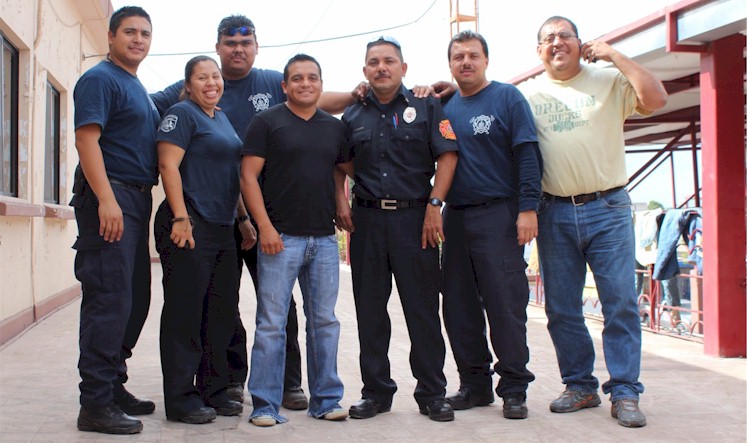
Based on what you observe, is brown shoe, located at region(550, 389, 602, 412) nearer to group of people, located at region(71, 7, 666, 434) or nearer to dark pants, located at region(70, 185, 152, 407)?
group of people, located at region(71, 7, 666, 434)

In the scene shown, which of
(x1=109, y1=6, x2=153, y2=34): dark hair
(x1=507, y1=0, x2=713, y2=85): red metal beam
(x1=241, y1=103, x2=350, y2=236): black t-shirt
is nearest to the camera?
(x1=109, y1=6, x2=153, y2=34): dark hair

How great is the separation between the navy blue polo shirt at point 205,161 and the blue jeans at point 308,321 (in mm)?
361

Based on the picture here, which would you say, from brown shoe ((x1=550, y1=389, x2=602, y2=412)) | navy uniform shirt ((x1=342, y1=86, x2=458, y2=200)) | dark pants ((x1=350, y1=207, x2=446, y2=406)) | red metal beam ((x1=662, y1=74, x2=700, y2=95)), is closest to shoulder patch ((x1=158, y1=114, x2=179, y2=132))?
navy uniform shirt ((x1=342, y1=86, x2=458, y2=200))

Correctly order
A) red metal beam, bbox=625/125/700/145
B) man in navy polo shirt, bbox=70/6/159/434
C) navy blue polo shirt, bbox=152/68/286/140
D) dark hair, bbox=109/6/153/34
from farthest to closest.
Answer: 1. red metal beam, bbox=625/125/700/145
2. navy blue polo shirt, bbox=152/68/286/140
3. dark hair, bbox=109/6/153/34
4. man in navy polo shirt, bbox=70/6/159/434

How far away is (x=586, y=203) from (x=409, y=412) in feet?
5.22

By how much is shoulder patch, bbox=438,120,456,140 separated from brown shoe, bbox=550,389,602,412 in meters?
1.65

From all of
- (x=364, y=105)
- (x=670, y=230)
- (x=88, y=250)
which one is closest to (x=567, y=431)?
(x=364, y=105)

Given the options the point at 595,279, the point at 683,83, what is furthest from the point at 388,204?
the point at 683,83

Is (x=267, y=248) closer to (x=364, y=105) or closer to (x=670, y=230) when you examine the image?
(x=364, y=105)

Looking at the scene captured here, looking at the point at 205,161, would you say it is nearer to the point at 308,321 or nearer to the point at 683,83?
the point at 308,321

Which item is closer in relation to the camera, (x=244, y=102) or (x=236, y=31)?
(x=236, y=31)

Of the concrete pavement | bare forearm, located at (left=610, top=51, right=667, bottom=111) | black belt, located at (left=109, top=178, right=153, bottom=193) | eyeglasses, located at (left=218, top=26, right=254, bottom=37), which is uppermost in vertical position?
eyeglasses, located at (left=218, top=26, right=254, bottom=37)

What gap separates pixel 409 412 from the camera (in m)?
4.72

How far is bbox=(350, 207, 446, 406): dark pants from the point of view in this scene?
457 centimetres
